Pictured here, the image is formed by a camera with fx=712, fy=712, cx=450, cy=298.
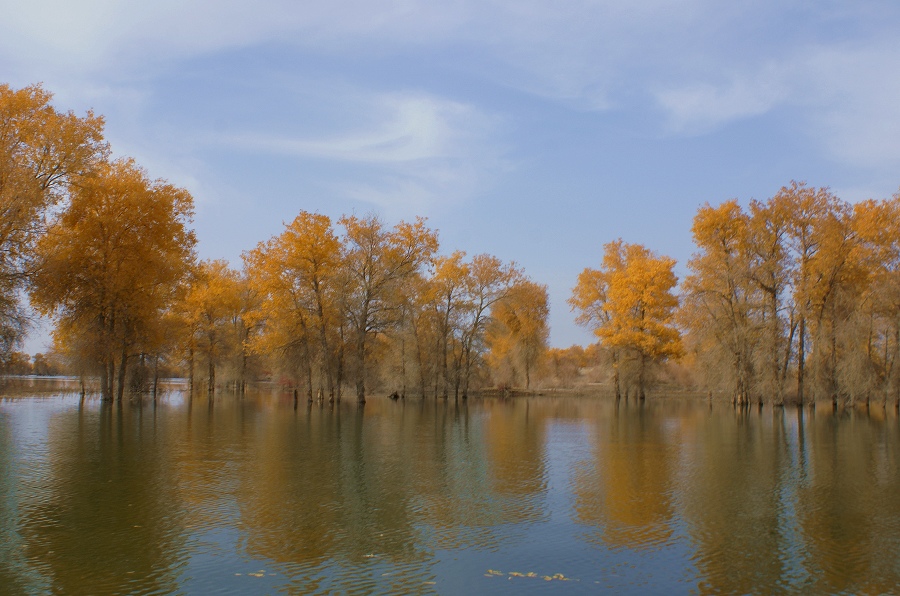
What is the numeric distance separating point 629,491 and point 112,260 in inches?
1050

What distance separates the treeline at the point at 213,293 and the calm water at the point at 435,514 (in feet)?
31.3

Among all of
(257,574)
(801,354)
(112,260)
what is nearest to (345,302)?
(112,260)

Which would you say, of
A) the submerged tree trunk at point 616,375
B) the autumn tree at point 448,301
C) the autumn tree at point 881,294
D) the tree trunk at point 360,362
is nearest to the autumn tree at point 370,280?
the tree trunk at point 360,362

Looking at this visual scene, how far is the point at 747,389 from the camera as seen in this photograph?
41.0 metres

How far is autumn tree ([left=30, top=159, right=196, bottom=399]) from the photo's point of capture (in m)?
31.0

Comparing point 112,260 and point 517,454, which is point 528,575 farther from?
point 112,260

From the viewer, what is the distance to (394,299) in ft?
139

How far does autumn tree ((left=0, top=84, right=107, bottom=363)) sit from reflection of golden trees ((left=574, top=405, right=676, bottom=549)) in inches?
836

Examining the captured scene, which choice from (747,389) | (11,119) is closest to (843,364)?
(747,389)

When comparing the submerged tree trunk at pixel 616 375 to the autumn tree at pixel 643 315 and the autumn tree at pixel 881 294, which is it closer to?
the autumn tree at pixel 643 315

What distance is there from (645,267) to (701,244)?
599 centimetres

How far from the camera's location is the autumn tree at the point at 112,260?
102 ft

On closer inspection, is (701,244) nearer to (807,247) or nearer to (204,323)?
(807,247)

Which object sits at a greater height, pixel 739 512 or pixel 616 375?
pixel 616 375
